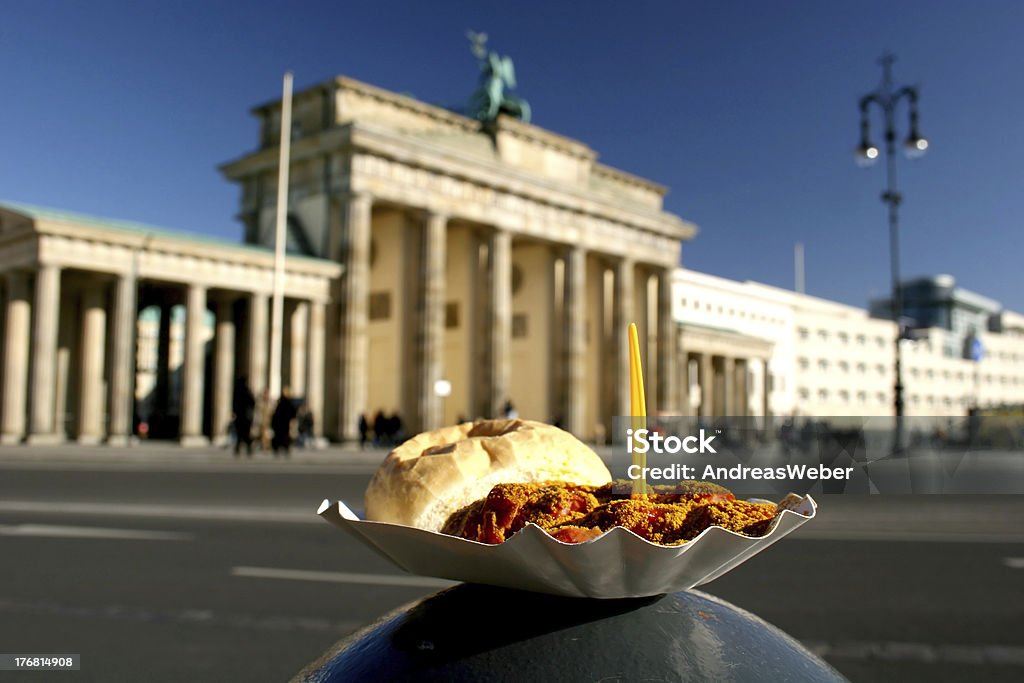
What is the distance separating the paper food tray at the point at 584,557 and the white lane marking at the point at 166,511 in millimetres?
9989

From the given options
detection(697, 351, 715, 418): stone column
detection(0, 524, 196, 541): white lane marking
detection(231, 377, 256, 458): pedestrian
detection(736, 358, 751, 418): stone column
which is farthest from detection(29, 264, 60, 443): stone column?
detection(736, 358, 751, 418): stone column

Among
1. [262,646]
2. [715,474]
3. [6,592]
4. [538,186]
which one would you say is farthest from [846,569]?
[538,186]

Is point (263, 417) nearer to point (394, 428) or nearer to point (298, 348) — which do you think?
point (298, 348)

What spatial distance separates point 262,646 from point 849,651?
3207 millimetres

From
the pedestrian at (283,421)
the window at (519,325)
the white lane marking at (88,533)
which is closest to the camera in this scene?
the white lane marking at (88,533)

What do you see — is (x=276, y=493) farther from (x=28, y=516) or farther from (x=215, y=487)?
(x=28, y=516)

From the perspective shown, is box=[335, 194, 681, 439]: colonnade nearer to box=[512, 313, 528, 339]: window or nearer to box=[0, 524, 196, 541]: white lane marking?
box=[512, 313, 528, 339]: window

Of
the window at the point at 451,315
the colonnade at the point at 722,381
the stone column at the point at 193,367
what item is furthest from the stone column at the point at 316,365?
the colonnade at the point at 722,381

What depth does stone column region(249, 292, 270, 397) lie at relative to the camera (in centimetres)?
3316

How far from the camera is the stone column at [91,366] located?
30.4 meters

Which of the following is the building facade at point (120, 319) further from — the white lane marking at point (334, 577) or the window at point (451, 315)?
the white lane marking at point (334, 577)

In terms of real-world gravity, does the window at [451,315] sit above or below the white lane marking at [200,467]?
above

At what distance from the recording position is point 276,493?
47.8 ft

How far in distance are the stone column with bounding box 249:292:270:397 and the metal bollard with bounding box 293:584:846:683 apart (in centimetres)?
3241
